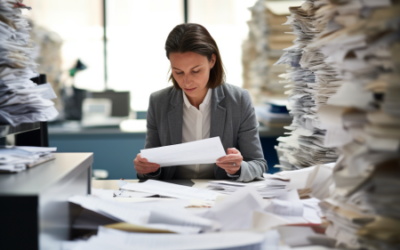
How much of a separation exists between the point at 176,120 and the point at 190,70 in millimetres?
257

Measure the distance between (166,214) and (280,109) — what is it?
169 cm

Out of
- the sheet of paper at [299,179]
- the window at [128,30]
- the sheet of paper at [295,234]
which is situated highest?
the window at [128,30]

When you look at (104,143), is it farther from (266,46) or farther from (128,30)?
(128,30)

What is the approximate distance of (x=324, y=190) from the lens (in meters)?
0.68

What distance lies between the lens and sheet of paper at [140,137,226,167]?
1.13m

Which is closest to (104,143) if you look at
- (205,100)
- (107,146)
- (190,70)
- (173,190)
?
(107,146)

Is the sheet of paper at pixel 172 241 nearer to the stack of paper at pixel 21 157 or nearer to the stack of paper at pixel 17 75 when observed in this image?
the stack of paper at pixel 21 157

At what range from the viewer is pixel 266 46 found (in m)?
2.63

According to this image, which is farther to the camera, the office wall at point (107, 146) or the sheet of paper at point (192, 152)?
the office wall at point (107, 146)

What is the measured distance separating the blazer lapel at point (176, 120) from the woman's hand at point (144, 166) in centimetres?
24

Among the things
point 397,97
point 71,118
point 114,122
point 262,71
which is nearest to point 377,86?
point 397,97

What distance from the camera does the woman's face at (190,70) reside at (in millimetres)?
1458

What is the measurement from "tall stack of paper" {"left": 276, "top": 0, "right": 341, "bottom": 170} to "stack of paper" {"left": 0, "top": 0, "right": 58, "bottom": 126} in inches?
29.8

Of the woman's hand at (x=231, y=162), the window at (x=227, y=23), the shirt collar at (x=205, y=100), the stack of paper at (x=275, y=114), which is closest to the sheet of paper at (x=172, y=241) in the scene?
the woman's hand at (x=231, y=162)
